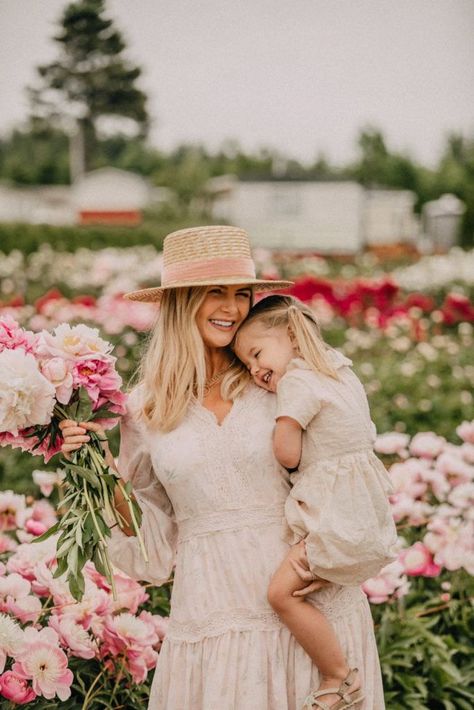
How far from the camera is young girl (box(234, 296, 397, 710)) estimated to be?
2.19 m

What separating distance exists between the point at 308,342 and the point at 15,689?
45.9 inches

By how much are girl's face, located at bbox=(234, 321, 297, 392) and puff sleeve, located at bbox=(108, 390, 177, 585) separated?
34cm

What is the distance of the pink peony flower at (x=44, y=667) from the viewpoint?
93.7 inches

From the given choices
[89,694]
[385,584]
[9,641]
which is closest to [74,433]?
[9,641]

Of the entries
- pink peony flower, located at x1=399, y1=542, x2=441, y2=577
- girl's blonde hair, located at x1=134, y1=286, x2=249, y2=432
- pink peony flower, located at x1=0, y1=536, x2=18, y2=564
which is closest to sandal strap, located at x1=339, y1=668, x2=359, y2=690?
girl's blonde hair, located at x1=134, y1=286, x2=249, y2=432

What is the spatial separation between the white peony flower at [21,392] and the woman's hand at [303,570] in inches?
27.3

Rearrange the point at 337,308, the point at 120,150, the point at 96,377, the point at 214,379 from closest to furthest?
the point at 96,377, the point at 214,379, the point at 337,308, the point at 120,150

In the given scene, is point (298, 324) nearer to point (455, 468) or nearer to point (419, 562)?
point (419, 562)

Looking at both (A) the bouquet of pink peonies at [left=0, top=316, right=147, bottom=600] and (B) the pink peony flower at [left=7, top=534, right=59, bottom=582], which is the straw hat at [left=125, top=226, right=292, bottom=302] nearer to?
(A) the bouquet of pink peonies at [left=0, top=316, right=147, bottom=600]

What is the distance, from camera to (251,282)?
2439 millimetres

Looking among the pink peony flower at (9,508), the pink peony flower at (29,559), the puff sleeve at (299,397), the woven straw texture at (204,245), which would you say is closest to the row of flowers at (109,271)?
→ the pink peony flower at (9,508)

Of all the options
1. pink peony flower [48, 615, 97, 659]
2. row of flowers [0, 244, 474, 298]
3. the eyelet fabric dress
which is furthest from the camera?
row of flowers [0, 244, 474, 298]

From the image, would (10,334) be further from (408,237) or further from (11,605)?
(408,237)

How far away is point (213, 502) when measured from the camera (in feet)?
7.72
